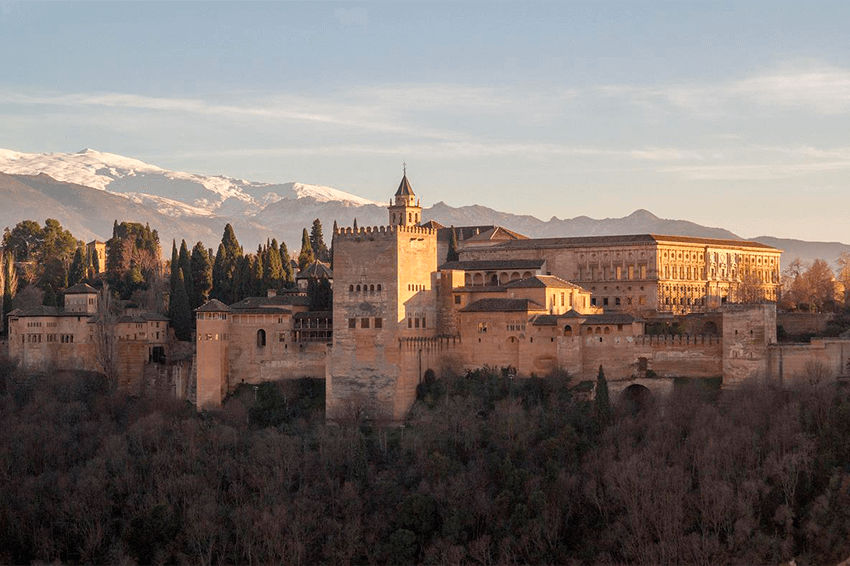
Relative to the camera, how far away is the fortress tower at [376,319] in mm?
44781

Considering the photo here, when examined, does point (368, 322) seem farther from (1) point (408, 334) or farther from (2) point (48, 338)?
(2) point (48, 338)

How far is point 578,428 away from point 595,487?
13.1 ft

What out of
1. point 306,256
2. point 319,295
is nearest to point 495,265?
point 319,295

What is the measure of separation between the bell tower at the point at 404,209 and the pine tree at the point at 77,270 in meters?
20.2

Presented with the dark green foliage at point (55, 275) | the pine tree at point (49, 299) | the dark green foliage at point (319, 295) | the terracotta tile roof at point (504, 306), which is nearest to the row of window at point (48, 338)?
the pine tree at point (49, 299)

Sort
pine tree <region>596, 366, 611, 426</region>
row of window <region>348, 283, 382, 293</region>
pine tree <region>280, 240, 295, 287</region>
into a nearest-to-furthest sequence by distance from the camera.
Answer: pine tree <region>596, 366, 611, 426</region> → row of window <region>348, 283, 382, 293</region> → pine tree <region>280, 240, 295, 287</region>

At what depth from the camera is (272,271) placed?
56688 millimetres

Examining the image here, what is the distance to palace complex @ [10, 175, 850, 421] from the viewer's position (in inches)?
1703

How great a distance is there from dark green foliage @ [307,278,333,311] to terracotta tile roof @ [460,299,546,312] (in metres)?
6.84

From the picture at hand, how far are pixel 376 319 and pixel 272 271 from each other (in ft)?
41.4

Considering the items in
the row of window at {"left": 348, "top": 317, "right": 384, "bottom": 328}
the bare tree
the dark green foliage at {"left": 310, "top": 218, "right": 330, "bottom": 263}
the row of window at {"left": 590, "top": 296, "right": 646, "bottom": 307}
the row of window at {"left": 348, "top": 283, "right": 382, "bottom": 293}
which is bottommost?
the bare tree

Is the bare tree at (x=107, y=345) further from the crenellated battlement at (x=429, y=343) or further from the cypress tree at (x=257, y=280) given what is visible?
the crenellated battlement at (x=429, y=343)

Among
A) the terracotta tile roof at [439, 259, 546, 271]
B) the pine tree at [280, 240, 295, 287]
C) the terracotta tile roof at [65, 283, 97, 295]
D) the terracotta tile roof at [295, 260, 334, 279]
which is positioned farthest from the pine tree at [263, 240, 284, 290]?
the terracotta tile roof at [439, 259, 546, 271]

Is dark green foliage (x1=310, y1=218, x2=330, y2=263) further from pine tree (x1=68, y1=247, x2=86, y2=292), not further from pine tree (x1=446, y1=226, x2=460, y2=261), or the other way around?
pine tree (x1=68, y1=247, x2=86, y2=292)
